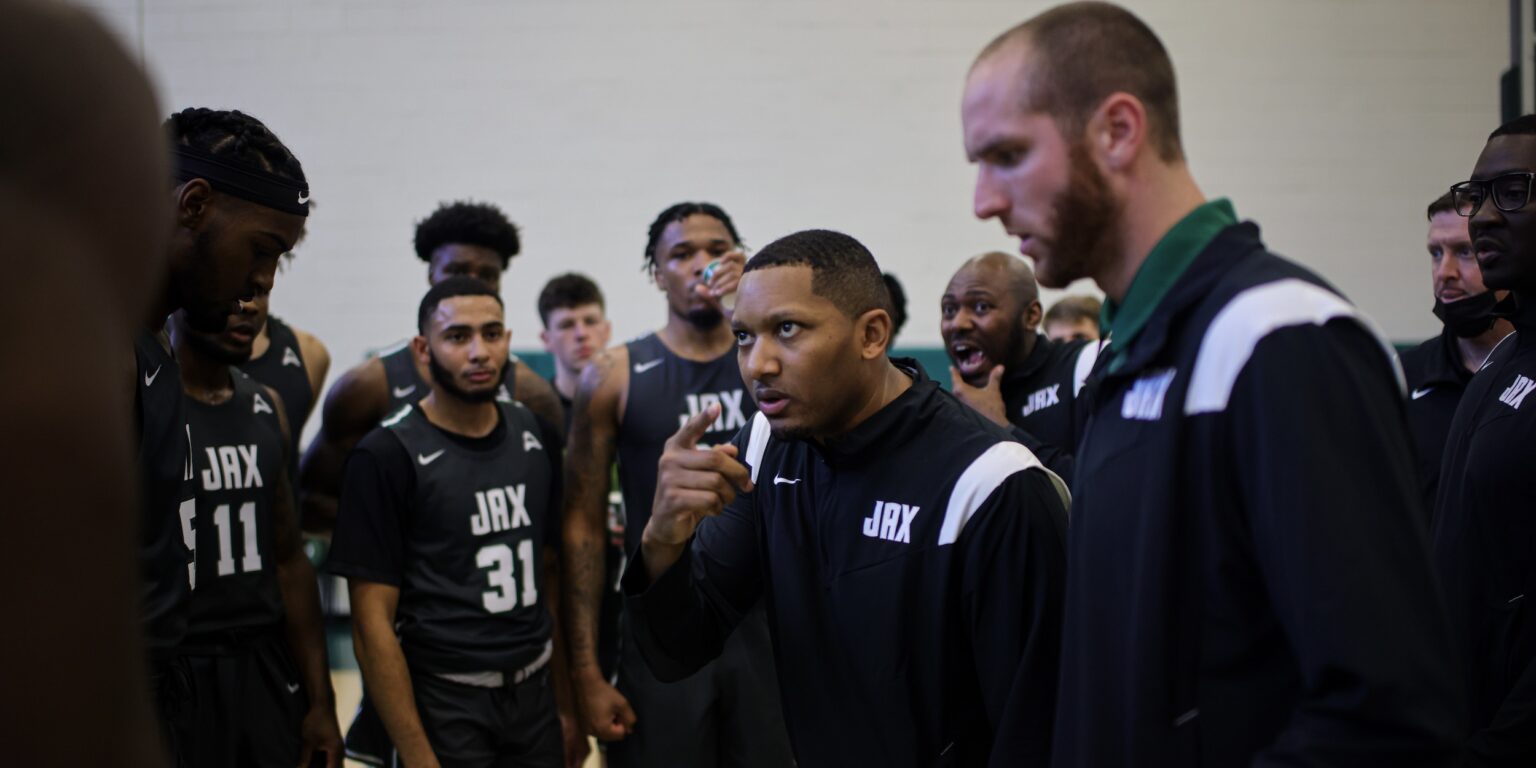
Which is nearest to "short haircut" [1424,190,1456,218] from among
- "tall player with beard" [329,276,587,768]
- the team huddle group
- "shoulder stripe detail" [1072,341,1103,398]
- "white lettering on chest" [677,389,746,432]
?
the team huddle group

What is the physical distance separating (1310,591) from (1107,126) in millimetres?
542

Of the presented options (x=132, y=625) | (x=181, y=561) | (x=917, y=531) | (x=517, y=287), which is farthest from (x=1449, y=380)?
(x=517, y=287)

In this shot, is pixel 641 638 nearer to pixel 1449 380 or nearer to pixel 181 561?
pixel 181 561

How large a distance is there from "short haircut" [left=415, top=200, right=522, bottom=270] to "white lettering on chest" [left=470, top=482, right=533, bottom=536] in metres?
1.78

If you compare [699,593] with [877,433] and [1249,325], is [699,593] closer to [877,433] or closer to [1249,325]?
[877,433]

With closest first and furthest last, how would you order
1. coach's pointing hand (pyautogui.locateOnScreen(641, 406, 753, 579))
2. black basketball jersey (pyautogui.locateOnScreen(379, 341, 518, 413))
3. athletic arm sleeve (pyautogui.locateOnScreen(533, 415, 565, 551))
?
coach's pointing hand (pyautogui.locateOnScreen(641, 406, 753, 579)), athletic arm sleeve (pyautogui.locateOnScreen(533, 415, 565, 551)), black basketball jersey (pyautogui.locateOnScreen(379, 341, 518, 413))

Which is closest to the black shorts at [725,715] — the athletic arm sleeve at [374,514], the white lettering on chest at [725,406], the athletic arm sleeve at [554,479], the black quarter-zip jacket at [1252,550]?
the athletic arm sleeve at [554,479]

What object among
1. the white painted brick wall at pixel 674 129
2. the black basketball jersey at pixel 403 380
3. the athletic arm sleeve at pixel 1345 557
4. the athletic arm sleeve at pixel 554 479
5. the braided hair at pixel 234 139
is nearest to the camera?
the athletic arm sleeve at pixel 1345 557

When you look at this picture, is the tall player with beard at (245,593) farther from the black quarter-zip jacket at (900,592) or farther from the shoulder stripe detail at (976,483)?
the shoulder stripe detail at (976,483)

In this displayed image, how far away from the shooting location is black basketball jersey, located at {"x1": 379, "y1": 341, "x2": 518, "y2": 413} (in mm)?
4082

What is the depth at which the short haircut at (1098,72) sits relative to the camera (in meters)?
1.32

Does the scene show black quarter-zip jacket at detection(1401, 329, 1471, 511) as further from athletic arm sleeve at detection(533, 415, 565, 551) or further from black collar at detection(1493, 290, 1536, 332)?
athletic arm sleeve at detection(533, 415, 565, 551)

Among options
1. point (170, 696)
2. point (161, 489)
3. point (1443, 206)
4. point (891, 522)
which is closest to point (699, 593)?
point (891, 522)

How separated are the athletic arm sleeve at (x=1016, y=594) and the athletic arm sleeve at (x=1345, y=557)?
67 cm
